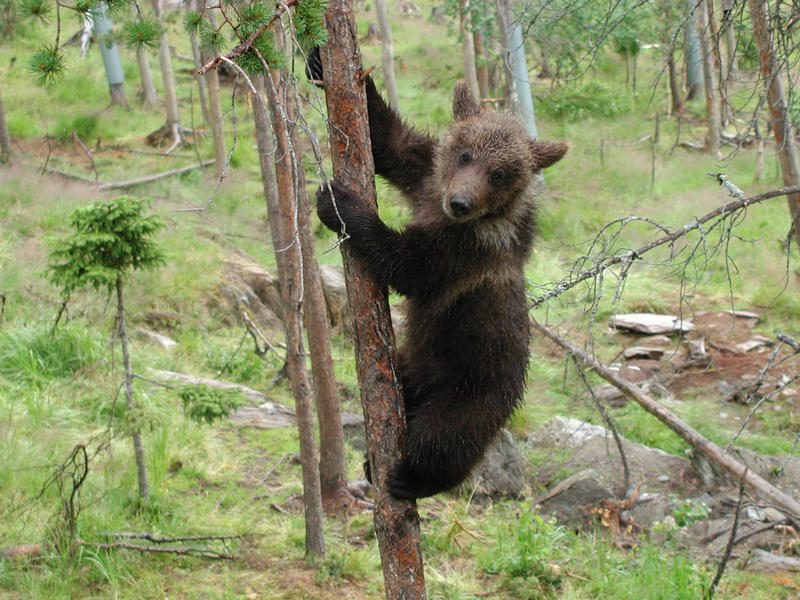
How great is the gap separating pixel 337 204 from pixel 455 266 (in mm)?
863

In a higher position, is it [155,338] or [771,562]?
[155,338]

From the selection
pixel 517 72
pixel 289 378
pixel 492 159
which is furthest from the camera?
pixel 517 72

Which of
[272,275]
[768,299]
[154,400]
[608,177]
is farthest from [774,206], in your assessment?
[154,400]

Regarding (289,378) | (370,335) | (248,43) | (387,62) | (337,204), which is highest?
(387,62)

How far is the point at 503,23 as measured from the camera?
12109 mm

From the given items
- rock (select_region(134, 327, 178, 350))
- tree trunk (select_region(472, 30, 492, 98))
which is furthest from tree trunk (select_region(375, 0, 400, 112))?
rock (select_region(134, 327, 178, 350))

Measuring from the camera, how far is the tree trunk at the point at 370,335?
9.82 ft

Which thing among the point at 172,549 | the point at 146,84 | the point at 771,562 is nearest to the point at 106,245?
the point at 172,549

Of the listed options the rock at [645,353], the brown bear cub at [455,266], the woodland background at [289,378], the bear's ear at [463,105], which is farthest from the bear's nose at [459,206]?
the rock at [645,353]

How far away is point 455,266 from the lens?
383 cm

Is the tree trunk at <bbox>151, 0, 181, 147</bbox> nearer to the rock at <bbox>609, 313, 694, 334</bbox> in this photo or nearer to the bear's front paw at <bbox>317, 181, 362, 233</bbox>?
the rock at <bbox>609, 313, 694, 334</bbox>

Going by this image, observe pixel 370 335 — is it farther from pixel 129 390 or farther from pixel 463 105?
pixel 129 390

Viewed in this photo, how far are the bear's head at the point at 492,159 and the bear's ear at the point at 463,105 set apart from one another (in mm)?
14

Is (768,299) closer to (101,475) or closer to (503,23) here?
(503,23)
